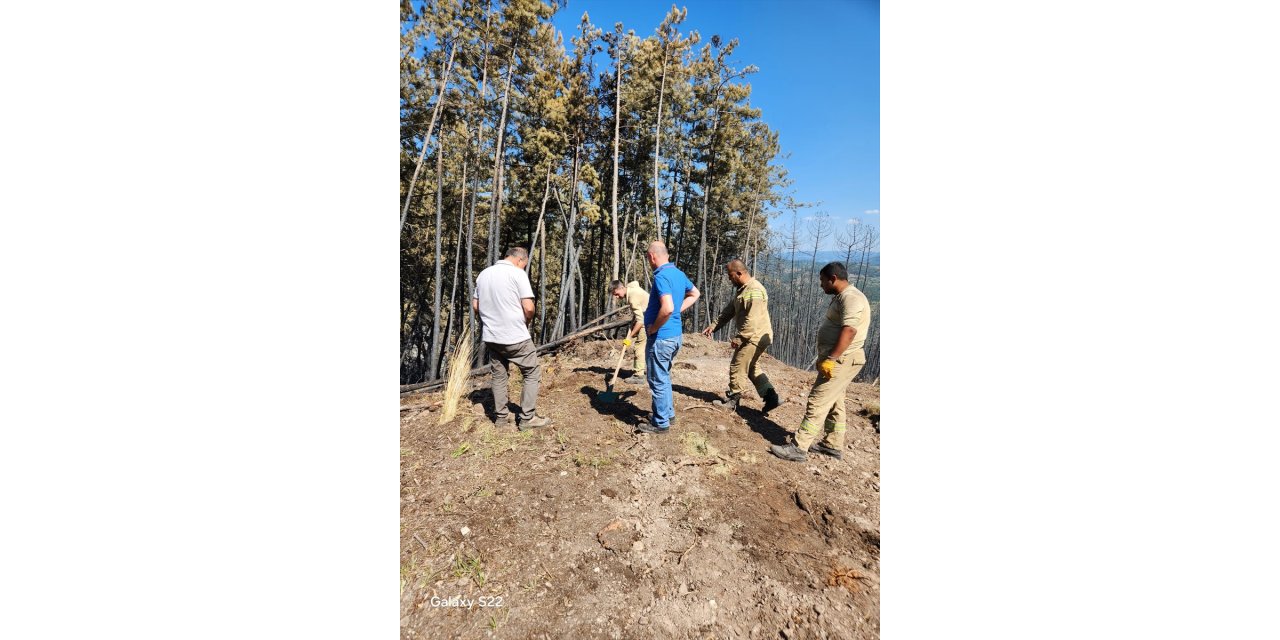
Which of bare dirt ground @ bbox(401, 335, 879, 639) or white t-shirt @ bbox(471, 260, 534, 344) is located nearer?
bare dirt ground @ bbox(401, 335, 879, 639)

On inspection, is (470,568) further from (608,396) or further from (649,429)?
(608,396)

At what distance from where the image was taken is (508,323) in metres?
2.81

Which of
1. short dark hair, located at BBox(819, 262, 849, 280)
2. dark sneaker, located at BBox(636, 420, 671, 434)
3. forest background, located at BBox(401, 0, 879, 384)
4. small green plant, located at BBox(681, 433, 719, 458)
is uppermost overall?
forest background, located at BBox(401, 0, 879, 384)

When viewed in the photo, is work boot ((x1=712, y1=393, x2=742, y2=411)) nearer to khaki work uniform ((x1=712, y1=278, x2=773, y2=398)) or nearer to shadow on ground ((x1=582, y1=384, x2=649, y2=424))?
khaki work uniform ((x1=712, y1=278, x2=773, y2=398))

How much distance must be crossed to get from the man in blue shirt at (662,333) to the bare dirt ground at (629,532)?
7.6 inches

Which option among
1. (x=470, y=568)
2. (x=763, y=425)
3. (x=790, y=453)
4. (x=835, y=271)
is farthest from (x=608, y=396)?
(x=835, y=271)

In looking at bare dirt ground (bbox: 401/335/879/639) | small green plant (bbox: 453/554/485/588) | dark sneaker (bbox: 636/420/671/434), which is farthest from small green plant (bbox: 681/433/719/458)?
small green plant (bbox: 453/554/485/588)

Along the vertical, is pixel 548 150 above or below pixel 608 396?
above

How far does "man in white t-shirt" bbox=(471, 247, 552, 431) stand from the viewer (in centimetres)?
277

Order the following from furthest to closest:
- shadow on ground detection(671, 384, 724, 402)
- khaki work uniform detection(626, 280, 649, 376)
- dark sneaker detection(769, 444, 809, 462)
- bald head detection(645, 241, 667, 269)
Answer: khaki work uniform detection(626, 280, 649, 376)
shadow on ground detection(671, 384, 724, 402)
bald head detection(645, 241, 667, 269)
dark sneaker detection(769, 444, 809, 462)

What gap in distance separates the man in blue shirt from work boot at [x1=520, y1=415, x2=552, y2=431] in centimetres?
77

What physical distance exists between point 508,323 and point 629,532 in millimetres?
1723

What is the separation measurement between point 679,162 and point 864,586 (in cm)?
777

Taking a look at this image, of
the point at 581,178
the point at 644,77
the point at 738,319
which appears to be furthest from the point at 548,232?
the point at 738,319
